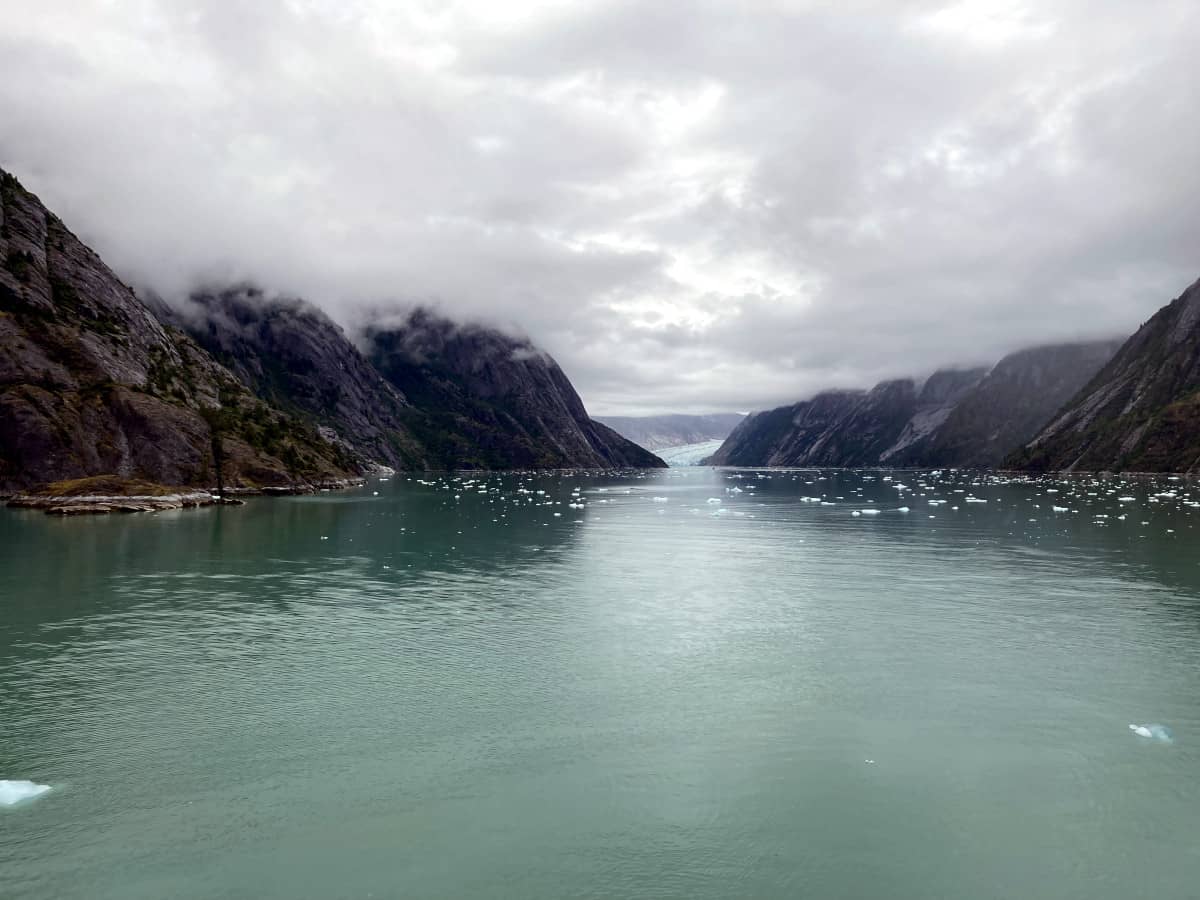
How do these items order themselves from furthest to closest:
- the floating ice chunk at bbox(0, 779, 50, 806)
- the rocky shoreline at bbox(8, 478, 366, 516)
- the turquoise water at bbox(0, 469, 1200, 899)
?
the rocky shoreline at bbox(8, 478, 366, 516)
the floating ice chunk at bbox(0, 779, 50, 806)
the turquoise water at bbox(0, 469, 1200, 899)

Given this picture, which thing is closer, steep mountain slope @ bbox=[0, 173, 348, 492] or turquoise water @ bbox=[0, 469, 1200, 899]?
turquoise water @ bbox=[0, 469, 1200, 899]

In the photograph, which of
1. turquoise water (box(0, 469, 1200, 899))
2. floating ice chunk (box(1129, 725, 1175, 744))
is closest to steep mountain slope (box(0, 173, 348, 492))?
turquoise water (box(0, 469, 1200, 899))

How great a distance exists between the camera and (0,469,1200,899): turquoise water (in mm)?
15531

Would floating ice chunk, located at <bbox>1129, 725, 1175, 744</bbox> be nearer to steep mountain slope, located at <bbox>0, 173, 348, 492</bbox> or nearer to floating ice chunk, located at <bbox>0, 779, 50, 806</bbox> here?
floating ice chunk, located at <bbox>0, 779, 50, 806</bbox>

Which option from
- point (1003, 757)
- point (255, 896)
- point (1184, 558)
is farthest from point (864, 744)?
point (1184, 558)

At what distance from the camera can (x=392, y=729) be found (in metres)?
23.1

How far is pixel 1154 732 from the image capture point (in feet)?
74.9

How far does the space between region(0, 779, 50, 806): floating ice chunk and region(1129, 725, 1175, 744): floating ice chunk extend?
30.4m

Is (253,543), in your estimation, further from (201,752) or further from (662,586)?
(201,752)

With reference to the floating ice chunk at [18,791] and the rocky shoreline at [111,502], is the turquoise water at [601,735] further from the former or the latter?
the rocky shoreline at [111,502]

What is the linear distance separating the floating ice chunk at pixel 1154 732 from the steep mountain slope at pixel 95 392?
151 metres

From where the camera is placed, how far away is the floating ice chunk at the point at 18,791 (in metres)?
18.3

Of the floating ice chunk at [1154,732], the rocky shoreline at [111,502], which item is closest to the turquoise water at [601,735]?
the floating ice chunk at [1154,732]

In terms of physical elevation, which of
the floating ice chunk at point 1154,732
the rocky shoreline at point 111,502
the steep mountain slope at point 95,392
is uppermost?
the steep mountain slope at point 95,392
